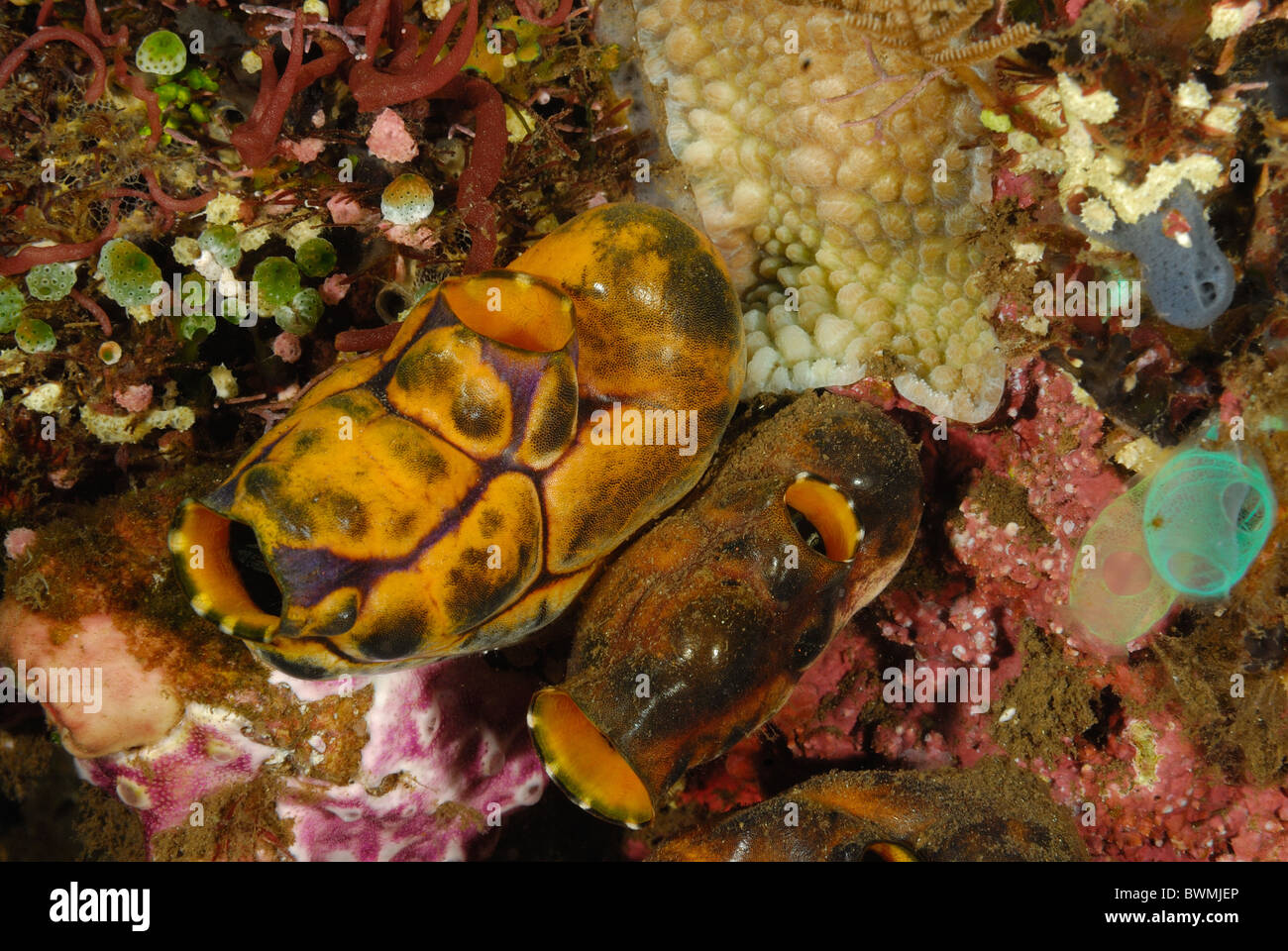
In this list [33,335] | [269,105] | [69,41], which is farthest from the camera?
[33,335]

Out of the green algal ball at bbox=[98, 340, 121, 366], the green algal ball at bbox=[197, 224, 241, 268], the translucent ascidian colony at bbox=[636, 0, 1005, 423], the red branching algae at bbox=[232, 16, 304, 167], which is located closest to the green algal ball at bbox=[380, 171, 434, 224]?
the red branching algae at bbox=[232, 16, 304, 167]

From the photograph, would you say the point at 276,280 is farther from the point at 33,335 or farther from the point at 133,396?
the point at 33,335

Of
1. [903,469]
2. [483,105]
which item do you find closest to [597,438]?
[903,469]

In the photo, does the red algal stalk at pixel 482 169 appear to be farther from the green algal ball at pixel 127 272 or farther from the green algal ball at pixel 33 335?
the green algal ball at pixel 33 335

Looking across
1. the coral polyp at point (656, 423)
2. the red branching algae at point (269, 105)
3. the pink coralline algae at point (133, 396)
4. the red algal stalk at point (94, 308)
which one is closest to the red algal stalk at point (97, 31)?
the coral polyp at point (656, 423)

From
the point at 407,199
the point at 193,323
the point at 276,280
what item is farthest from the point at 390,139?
the point at 193,323


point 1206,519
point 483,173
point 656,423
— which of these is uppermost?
point 483,173
